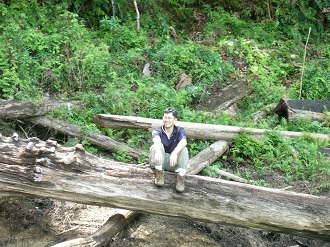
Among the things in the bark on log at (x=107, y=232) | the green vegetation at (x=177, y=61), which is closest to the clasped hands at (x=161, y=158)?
the bark on log at (x=107, y=232)

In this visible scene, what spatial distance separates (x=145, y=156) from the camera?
8992mm

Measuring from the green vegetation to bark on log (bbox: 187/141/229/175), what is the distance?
0.58 feet

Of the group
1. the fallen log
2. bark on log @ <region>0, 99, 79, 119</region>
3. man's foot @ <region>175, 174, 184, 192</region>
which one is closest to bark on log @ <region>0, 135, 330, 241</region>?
man's foot @ <region>175, 174, 184, 192</region>

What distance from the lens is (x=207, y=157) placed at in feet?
29.8

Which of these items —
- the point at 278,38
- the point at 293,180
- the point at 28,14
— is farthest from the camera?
the point at 278,38

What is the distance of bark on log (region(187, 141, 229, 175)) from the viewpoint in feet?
28.7

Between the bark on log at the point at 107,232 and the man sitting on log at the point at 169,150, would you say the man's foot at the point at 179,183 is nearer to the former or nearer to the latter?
the man sitting on log at the point at 169,150

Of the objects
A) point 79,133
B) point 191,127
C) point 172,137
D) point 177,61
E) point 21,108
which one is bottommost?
point 79,133

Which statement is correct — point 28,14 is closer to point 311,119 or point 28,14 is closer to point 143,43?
point 143,43

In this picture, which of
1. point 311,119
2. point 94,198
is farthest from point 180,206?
point 311,119

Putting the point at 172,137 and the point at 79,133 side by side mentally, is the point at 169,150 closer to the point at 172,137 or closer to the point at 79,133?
the point at 172,137

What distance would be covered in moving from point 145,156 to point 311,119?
3817 mm

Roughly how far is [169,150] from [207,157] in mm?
2743

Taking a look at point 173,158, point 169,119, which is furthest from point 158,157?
point 169,119
